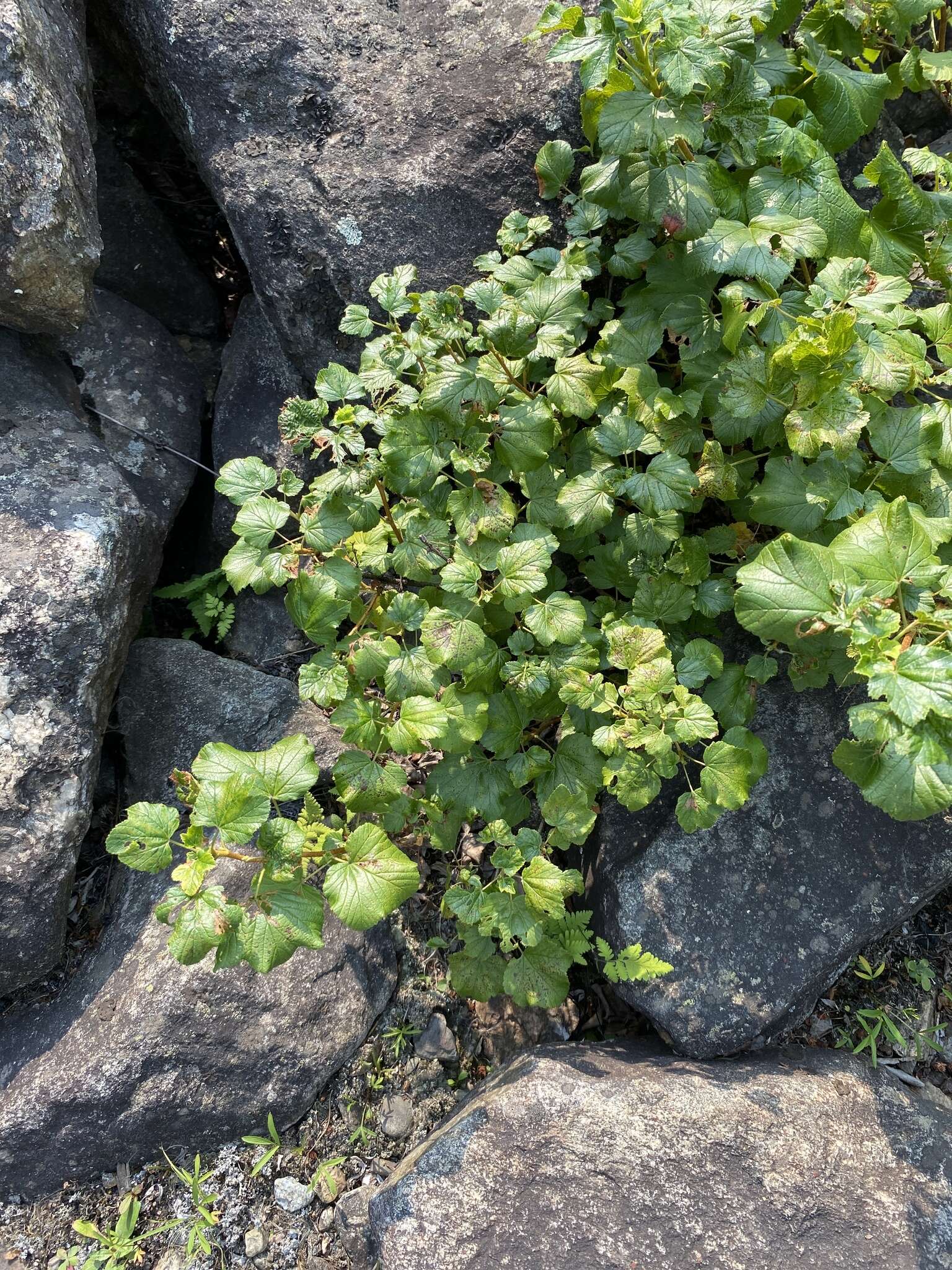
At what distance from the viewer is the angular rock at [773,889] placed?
2.68 m

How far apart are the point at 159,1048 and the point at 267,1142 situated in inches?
20.0

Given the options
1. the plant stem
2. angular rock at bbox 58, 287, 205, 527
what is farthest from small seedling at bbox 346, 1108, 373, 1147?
angular rock at bbox 58, 287, 205, 527

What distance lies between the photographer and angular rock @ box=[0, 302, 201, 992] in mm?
2711

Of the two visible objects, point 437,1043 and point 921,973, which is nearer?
point 921,973

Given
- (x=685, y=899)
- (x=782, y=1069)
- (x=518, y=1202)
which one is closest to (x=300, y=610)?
(x=685, y=899)

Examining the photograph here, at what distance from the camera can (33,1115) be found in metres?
2.75

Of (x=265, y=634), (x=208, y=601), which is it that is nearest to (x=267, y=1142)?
(x=265, y=634)

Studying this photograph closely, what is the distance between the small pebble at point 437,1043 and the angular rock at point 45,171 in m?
2.93

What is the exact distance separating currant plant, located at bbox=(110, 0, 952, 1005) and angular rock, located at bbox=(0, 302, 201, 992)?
694 mm

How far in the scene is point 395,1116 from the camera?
2.94 metres

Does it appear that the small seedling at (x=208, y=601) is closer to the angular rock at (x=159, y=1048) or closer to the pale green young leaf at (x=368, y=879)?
the angular rock at (x=159, y=1048)

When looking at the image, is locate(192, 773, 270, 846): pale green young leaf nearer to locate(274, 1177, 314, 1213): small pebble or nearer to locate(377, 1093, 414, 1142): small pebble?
locate(377, 1093, 414, 1142): small pebble

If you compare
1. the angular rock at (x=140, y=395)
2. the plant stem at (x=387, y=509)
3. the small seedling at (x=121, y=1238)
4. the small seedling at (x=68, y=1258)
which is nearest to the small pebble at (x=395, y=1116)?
the small seedling at (x=121, y=1238)

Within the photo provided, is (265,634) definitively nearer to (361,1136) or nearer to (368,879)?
(368,879)
